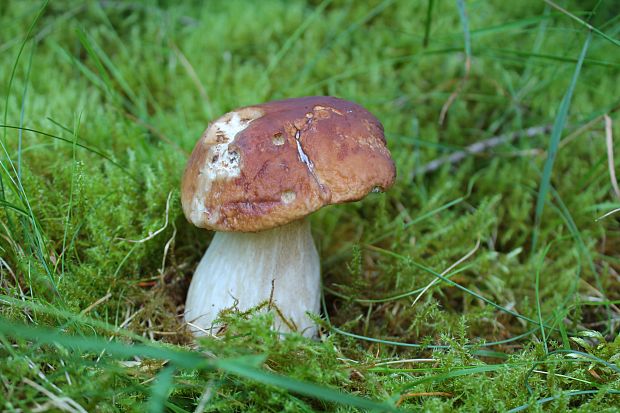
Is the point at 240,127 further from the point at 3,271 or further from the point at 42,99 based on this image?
the point at 42,99

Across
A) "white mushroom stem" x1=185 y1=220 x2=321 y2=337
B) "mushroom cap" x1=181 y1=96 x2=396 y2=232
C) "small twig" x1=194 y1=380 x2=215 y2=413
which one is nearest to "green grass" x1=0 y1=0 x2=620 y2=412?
"small twig" x1=194 y1=380 x2=215 y2=413

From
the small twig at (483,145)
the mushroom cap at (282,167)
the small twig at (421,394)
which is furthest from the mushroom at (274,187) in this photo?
the small twig at (483,145)

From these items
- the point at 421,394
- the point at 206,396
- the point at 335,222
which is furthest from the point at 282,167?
the point at 335,222

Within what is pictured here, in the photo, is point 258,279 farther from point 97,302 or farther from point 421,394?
point 421,394

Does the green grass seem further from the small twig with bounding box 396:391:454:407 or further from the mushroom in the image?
the mushroom

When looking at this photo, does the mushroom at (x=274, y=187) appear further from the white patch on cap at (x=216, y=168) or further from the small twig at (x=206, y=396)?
the small twig at (x=206, y=396)

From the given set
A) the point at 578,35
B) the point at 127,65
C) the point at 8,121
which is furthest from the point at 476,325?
the point at 127,65

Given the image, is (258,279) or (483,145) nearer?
(258,279)
